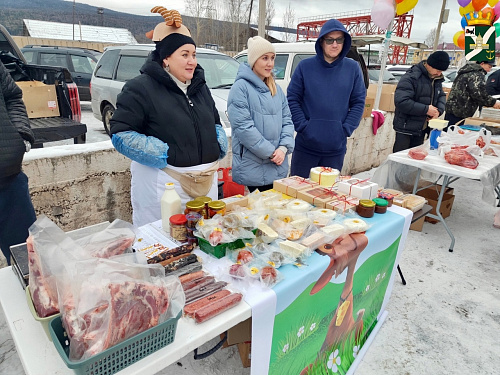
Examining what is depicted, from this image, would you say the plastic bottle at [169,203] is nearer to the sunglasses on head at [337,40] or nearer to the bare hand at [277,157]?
the bare hand at [277,157]

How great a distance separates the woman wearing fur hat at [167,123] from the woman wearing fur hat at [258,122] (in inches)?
14.4

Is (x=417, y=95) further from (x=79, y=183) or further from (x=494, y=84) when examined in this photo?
Answer: (x=494, y=84)

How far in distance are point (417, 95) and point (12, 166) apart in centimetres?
435

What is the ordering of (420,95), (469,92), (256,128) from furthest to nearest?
1. (469,92)
2. (420,95)
3. (256,128)

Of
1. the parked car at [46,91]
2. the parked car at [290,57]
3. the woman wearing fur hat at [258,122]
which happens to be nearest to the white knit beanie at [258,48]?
the woman wearing fur hat at [258,122]

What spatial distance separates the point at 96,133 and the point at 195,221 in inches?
267

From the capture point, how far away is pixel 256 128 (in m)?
2.54

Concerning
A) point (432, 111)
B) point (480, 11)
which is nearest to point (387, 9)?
point (480, 11)

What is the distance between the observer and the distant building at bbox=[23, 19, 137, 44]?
38.8 metres

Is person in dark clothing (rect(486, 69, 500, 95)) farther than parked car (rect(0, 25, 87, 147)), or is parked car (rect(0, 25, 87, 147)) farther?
person in dark clothing (rect(486, 69, 500, 95))

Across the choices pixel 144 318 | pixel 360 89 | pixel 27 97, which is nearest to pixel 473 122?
pixel 360 89

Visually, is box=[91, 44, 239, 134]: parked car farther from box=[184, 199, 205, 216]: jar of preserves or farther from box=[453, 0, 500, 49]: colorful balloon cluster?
box=[453, 0, 500, 49]: colorful balloon cluster

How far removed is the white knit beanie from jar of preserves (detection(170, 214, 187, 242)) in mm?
1489

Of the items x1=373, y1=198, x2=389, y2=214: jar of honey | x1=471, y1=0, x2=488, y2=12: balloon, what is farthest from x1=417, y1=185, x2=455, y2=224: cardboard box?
x1=471, y1=0, x2=488, y2=12: balloon
